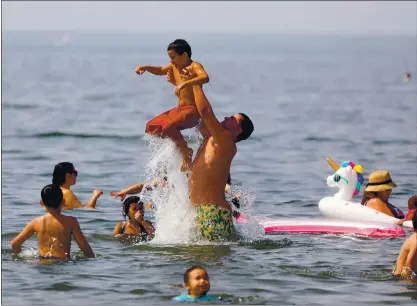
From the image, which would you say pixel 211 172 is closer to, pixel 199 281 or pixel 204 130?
pixel 204 130

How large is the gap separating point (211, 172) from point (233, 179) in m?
8.79

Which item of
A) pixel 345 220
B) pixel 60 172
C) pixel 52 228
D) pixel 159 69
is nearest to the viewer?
pixel 52 228

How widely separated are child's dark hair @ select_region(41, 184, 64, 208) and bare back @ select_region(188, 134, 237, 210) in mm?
1867

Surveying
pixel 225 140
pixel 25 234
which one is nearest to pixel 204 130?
pixel 225 140

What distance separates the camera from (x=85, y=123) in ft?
113

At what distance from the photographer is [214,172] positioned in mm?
13266

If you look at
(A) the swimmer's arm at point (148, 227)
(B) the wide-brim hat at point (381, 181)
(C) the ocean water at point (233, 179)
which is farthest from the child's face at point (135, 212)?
(B) the wide-brim hat at point (381, 181)

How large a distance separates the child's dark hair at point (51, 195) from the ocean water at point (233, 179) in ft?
2.13

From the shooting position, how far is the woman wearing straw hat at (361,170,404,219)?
15328 millimetres

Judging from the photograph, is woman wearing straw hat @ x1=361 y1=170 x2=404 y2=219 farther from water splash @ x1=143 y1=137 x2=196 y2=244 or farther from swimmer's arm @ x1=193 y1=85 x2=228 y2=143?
swimmer's arm @ x1=193 y1=85 x2=228 y2=143

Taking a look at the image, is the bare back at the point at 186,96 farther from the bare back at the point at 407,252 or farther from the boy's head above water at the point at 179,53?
the bare back at the point at 407,252

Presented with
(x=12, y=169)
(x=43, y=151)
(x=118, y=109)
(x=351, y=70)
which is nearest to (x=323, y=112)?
(x=118, y=109)

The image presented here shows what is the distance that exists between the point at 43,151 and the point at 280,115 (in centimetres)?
1465

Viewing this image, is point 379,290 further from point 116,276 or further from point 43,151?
point 43,151
